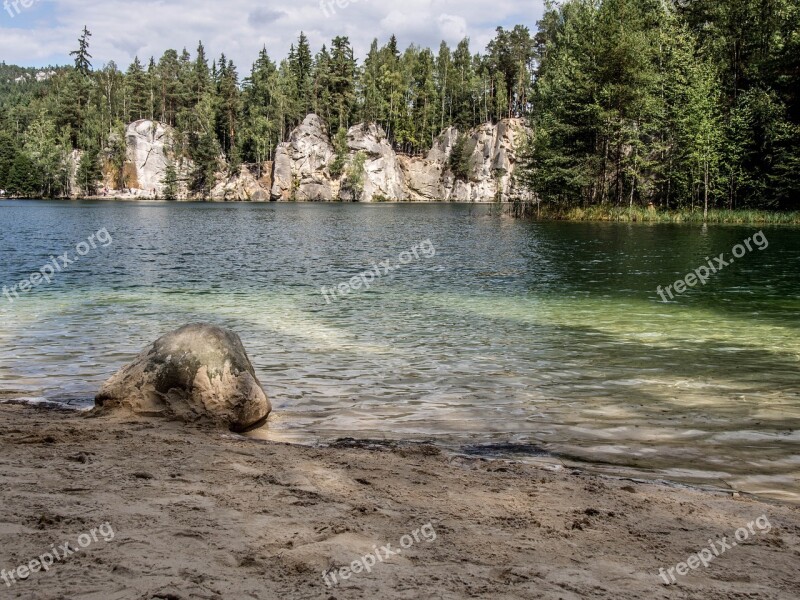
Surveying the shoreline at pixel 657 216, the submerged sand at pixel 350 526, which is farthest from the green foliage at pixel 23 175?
the submerged sand at pixel 350 526

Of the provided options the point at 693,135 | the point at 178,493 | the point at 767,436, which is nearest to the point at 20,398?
the point at 178,493

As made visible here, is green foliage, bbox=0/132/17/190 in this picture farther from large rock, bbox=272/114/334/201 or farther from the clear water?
the clear water

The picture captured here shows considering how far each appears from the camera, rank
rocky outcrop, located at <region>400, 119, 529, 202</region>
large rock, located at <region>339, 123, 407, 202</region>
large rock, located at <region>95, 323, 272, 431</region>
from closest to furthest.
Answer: large rock, located at <region>95, 323, 272, 431</region> → rocky outcrop, located at <region>400, 119, 529, 202</region> → large rock, located at <region>339, 123, 407, 202</region>

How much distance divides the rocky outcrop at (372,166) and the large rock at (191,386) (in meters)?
140

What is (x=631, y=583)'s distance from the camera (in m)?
4.25

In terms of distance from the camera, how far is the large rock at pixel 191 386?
8.88 metres

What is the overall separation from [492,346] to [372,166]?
460ft

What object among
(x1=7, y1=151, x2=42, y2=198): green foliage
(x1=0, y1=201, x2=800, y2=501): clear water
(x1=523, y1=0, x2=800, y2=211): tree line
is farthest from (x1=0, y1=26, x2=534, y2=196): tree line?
(x1=0, y1=201, x2=800, y2=501): clear water

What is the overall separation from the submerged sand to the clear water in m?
1.52

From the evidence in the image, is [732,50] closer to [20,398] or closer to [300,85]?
[20,398]

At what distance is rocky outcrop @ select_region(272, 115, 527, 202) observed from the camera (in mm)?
147463

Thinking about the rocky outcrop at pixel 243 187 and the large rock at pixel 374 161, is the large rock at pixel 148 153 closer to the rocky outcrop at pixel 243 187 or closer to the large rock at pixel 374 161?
the rocky outcrop at pixel 243 187

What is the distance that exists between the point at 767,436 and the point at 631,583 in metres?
5.41

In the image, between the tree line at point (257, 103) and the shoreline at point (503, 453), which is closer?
the shoreline at point (503, 453)
